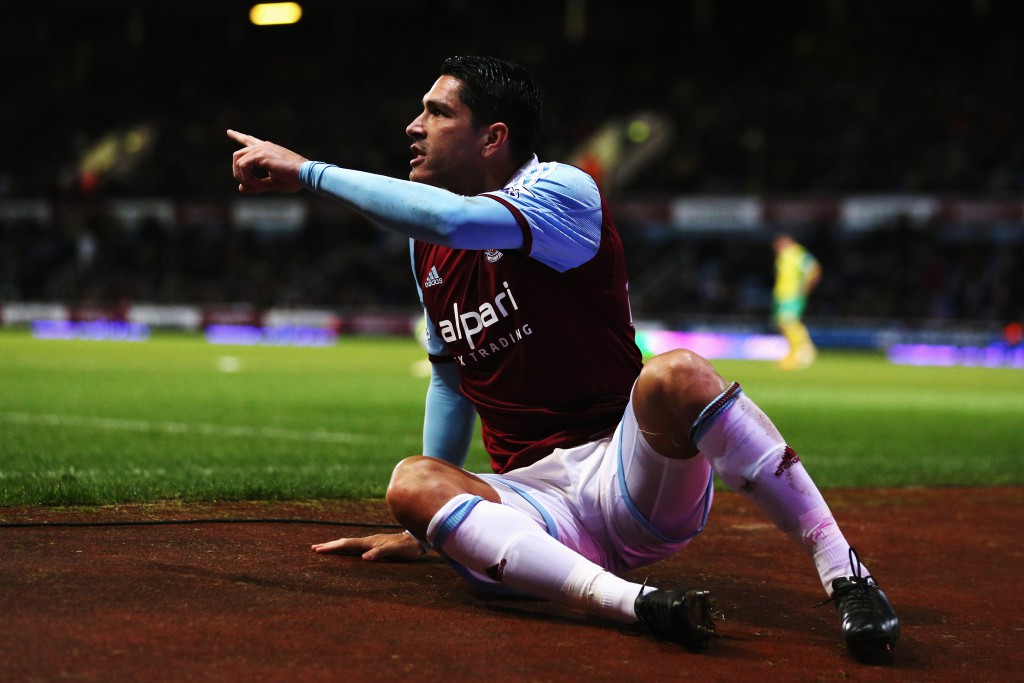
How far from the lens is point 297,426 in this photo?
10203mm

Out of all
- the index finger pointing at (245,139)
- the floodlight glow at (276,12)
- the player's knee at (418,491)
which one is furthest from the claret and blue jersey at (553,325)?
the floodlight glow at (276,12)

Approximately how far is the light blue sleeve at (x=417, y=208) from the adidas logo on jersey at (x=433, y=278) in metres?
0.58

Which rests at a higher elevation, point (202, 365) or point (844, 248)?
point (844, 248)

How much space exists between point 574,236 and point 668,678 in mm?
1345

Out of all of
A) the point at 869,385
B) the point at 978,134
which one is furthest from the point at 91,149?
the point at 869,385

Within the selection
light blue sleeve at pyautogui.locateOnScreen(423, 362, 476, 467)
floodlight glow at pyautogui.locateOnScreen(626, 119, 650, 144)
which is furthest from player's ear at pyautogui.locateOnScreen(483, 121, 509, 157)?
floodlight glow at pyautogui.locateOnScreen(626, 119, 650, 144)

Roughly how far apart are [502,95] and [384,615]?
161 centimetres

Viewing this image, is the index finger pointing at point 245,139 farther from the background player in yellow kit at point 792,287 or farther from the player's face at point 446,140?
the background player in yellow kit at point 792,287

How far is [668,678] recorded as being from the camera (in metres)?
3.06

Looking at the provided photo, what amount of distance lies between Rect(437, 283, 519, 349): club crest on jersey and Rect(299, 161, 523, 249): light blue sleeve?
356 millimetres

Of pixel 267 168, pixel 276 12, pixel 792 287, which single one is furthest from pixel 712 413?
pixel 276 12

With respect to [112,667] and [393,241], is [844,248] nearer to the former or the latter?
[393,241]

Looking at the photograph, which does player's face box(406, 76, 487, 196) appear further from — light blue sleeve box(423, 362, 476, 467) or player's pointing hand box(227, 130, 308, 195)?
light blue sleeve box(423, 362, 476, 467)

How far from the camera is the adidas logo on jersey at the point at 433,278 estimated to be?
415cm
